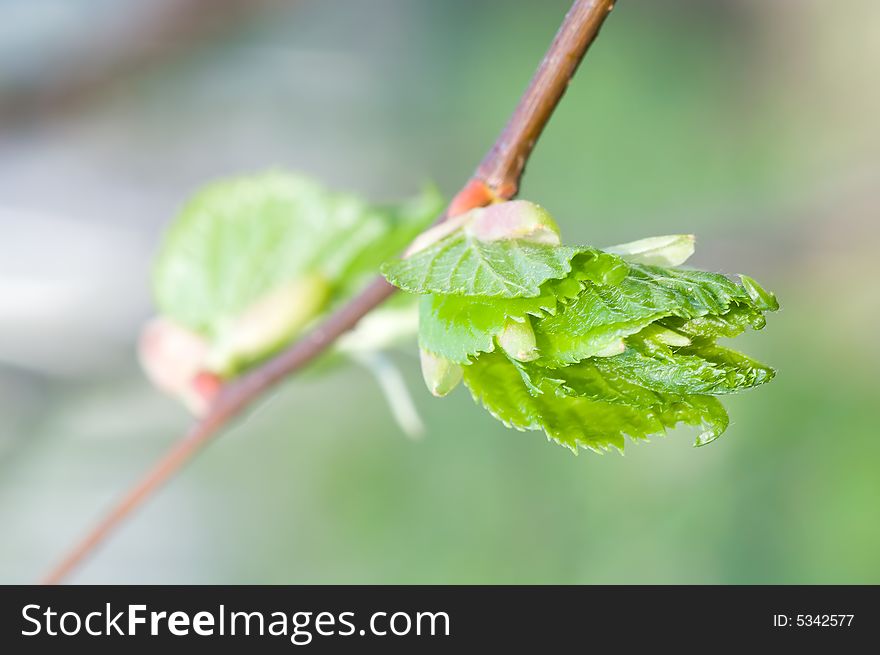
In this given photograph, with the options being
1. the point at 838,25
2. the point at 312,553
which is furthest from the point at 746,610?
the point at 838,25

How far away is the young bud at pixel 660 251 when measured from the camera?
1.18 ft

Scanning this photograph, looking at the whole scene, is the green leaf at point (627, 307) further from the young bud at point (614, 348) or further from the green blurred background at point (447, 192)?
the green blurred background at point (447, 192)

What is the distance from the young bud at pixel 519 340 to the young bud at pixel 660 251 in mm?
52

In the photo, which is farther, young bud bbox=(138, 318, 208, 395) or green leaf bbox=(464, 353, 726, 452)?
young bud bbox=(138, 318, 208, 395)

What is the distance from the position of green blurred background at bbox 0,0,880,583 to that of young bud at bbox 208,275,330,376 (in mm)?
1110

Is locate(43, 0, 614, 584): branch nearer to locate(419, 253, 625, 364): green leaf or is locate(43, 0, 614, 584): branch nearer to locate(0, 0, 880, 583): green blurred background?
locate(419, 253, 625, 364): green leaf

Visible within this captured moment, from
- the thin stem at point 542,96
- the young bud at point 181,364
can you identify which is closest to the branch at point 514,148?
the thin stem at point 542,96

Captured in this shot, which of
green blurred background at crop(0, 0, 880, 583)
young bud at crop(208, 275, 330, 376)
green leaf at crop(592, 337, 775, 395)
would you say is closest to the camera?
green leaf at crop(592, 337, 775, 395)

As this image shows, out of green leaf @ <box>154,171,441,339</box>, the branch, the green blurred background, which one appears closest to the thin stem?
the branch

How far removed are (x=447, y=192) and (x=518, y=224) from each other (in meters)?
1.89

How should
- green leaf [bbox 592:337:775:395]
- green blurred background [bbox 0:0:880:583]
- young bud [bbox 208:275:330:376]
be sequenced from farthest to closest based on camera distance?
green blurred background [bbox 0:0:880:583] < young bud [bbox 208:275:330:376] < green leaf [bbox 592:337:775:395]

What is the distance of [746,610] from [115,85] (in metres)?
1.88

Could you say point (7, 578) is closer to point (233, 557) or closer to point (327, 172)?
point (233, 557)

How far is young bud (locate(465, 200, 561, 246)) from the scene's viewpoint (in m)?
0.36
